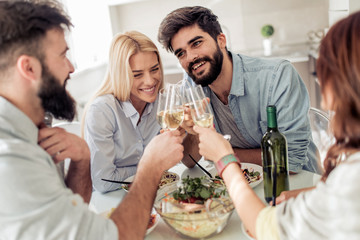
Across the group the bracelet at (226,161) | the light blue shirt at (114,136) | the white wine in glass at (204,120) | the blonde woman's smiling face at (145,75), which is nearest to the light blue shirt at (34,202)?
the bracelet at (226,161)

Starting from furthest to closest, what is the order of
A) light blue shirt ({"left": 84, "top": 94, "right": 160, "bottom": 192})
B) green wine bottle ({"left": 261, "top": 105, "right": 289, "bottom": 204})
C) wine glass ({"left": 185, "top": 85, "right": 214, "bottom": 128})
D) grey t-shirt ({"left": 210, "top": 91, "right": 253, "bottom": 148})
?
grey t-shirt ({"left": 210, "top": 91, "right": 253, "bottom": 148}) → light blue shirt ({"left": 84, "top": 94, "right": 160, "bottom": 192}) → wine glass ({"left": 185, "top": 85, "right": 214, "bottom": 128}) → green wine bottle ({"left": 261, "top": 105, "right": 289, "bottom": 204})

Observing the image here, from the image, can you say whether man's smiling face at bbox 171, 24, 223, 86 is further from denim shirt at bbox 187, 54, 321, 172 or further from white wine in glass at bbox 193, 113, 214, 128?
white wine in glass at bbox 193, 113, 214, 128

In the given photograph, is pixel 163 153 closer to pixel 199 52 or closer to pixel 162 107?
pixel 162 107

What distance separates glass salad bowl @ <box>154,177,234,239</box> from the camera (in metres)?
0.98

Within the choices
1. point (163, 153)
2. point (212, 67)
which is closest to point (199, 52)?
point (212, 67)

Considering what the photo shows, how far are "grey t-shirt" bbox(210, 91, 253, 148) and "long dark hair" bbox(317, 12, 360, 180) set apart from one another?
3.43 ft

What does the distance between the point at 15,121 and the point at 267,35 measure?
3768 mm

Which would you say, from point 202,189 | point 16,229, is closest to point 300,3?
point 202,189

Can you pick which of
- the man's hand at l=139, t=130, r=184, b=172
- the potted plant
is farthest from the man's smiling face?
the potted plant

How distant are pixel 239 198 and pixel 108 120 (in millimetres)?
947

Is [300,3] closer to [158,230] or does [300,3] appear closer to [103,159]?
[103,159]

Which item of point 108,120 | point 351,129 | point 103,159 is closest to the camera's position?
point 351,129

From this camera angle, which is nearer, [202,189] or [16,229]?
[16,229]

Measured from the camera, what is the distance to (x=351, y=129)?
77 cm
